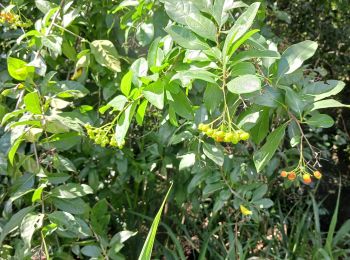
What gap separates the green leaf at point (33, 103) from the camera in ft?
4.24

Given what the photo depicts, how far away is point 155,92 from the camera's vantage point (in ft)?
3.53

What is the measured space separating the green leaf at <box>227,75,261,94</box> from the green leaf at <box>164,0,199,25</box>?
18cm

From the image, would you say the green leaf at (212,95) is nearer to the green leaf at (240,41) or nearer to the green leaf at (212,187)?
the green leaf at (240,41)

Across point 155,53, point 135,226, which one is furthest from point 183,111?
point 135,226

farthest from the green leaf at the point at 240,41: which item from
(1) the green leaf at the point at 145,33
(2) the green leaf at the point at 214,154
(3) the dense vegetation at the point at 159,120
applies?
(1) the green leaf at the point at 145,33

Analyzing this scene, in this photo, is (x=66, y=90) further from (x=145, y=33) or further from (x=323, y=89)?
(x=323, y=89)

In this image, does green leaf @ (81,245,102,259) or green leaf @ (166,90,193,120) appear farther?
green leaf @ (81,245,102,259)

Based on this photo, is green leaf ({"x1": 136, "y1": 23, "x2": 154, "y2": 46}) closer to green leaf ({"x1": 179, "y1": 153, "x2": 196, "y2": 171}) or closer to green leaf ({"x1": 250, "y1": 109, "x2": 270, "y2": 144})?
green leaf ({"x1": 179, "y1": 153, "x2": 196, "y2": 171})

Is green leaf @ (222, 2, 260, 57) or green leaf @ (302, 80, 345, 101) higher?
green leaf @ (222, 2, 260, 57)

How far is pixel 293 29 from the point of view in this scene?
3.21 m

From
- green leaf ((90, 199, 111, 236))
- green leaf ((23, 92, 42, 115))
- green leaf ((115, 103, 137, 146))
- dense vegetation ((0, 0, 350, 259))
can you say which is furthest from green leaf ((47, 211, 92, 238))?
green leaf ((115, 103, 137, 146))

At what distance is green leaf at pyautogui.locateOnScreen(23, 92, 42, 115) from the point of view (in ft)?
4.24

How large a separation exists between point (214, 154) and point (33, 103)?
1.56 ft

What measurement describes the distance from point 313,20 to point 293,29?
0.17m
